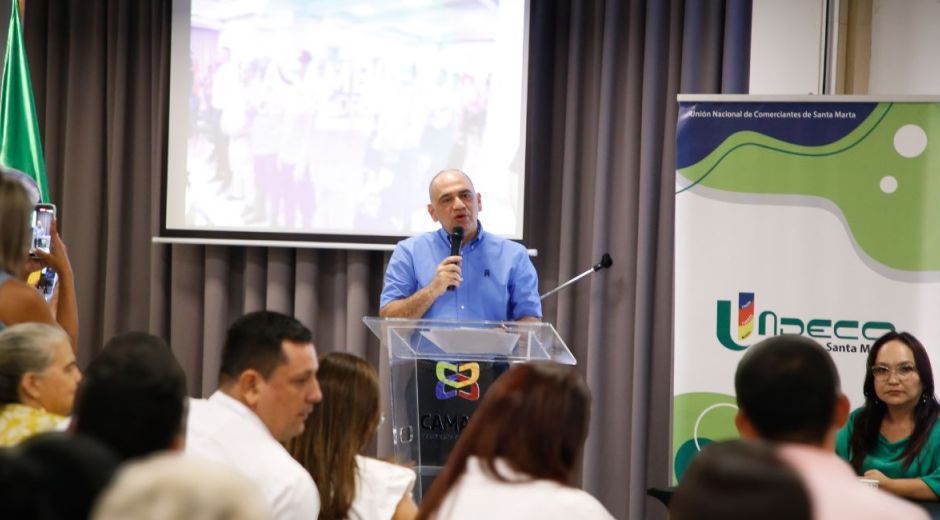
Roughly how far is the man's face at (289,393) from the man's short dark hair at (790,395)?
108cm

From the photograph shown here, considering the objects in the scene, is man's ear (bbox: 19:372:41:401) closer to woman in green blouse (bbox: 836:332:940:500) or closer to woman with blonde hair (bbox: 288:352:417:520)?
woman with blonde hair (bbox: 288:352:417:520)

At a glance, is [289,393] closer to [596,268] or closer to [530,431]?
[530,431]

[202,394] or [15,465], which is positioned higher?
[15,465]

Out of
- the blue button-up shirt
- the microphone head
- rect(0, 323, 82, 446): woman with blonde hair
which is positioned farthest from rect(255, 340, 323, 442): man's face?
the microphone head

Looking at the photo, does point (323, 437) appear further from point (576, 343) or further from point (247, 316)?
point (576, 343)

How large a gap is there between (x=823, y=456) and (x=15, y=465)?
1321 mm

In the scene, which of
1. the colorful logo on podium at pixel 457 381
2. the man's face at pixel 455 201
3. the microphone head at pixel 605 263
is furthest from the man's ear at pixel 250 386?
the microphone head at pixel 605 263

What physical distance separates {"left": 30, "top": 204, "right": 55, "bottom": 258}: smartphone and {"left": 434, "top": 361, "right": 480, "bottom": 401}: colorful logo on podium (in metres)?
1.37

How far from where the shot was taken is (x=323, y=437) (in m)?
2.93

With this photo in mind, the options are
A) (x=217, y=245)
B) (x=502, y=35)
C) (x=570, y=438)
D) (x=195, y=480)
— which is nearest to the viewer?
(x=195, y=480)

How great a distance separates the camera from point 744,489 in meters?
1.28

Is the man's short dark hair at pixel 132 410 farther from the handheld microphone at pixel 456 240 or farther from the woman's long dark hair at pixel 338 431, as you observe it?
the handheld microphone at pixel 456 240

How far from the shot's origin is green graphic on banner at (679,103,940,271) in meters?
4.74

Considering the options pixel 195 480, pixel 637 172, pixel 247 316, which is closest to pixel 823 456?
pixel 195 480
